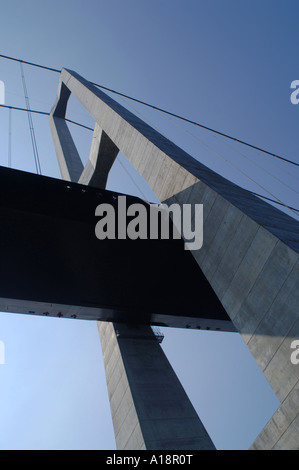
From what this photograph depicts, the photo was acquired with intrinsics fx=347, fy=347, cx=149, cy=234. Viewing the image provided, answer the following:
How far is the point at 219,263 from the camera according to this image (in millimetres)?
8000

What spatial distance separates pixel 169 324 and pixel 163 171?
327 inches

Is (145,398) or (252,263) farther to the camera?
(145,398)

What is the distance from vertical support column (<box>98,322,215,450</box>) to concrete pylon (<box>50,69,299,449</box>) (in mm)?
4925

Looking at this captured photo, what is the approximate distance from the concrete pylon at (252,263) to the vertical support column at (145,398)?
492 cm

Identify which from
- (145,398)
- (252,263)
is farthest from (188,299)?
(252,263)

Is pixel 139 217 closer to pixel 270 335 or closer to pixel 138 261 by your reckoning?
pixel 138 261

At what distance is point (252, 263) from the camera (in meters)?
7.00

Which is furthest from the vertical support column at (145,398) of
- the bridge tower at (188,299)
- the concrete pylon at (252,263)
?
the concrete pylon at (252,263)

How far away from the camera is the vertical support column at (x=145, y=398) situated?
407 inches

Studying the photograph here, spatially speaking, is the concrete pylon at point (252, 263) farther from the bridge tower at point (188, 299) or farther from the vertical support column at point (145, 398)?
the vertical support column at point (145, 398)

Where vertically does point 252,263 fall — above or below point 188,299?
below

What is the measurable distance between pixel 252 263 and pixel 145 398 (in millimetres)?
6831

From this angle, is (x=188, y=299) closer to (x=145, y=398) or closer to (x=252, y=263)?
(x=145, y=398)
